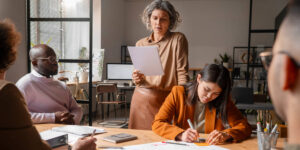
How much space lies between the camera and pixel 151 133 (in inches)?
61.5

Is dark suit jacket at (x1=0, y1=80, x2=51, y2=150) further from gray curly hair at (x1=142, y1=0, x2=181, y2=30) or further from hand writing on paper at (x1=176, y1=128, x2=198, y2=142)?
gray curly hair at (x1=142, y1=0, x2=181, y2=30)

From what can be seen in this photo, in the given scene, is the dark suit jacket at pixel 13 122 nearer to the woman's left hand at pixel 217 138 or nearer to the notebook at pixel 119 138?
the notebook at pixel 119 138

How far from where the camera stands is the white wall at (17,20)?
8.67ft

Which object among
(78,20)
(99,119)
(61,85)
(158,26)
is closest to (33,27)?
(78,20)

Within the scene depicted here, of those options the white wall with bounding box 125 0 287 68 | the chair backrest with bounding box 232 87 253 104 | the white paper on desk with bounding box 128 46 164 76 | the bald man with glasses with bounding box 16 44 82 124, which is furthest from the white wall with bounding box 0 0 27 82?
the white wall with bounding box 125 0 287 68

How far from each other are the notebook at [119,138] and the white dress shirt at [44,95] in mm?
680

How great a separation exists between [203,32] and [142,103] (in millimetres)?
6493

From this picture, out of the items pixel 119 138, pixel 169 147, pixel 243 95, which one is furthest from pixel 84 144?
pixel 243 95

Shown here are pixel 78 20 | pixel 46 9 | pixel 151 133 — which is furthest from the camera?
pixel 46 9

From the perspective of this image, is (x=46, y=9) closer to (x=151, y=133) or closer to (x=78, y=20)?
(x=78, y=20)

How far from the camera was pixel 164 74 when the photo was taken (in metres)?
2.07

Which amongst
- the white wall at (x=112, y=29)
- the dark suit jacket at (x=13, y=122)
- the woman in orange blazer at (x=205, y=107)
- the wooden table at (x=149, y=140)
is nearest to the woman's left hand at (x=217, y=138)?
the wooden table at (x=149, y=140)

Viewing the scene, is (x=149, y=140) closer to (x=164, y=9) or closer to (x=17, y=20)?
(x=164, y=9)

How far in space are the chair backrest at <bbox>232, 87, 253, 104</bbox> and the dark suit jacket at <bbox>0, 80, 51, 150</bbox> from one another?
3196 millimetres
